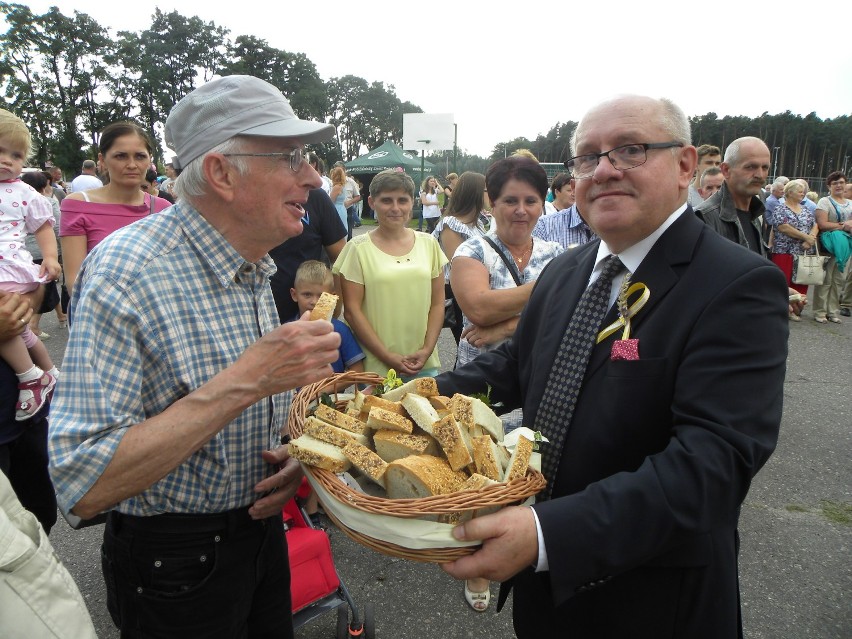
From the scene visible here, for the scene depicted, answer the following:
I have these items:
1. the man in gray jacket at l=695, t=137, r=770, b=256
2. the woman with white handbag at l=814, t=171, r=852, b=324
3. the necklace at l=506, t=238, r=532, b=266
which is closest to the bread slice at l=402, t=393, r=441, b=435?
the necklace at l=506, t=238, r=532, b=266

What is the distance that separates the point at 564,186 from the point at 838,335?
5.60m

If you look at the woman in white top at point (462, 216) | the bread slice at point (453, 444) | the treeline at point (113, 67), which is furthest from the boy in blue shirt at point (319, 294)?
the treeline at point (113, 67)

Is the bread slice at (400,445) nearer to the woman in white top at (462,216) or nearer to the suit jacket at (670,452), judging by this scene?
the suit jacket at (670,452)

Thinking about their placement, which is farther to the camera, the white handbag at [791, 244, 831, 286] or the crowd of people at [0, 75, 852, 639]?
the white handbag at [791, 244, 831, 286]

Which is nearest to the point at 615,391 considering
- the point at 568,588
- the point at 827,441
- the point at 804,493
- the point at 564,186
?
the point at 568,588

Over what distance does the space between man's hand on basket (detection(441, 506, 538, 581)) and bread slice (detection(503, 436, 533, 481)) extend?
14 cm

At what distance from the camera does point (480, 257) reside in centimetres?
320

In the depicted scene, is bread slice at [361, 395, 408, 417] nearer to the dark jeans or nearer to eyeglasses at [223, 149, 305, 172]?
the dark jeans

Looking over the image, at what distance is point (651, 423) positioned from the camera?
1.38 meters

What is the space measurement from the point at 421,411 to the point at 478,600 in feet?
6.08

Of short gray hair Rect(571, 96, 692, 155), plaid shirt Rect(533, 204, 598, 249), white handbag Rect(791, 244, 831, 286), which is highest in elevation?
short gray hair Rect(571, 96, 692, 155)

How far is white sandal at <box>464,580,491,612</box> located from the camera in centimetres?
281

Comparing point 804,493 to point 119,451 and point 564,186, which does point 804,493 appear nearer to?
point 564,186

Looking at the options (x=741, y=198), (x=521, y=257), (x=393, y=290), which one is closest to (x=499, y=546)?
(x=521, y=257)
